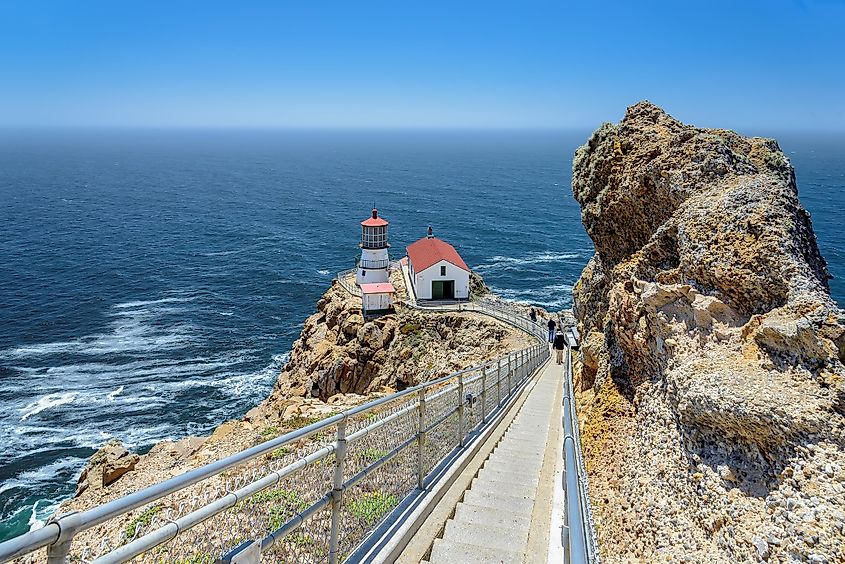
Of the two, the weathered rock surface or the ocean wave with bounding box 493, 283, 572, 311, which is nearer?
the weathered rock surface

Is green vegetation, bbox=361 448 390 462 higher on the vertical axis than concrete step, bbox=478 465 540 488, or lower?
higher

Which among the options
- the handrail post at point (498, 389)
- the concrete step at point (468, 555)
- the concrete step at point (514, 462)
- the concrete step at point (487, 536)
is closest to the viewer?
the concrete step at point (468, 555)

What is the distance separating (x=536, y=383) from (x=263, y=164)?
18010 cm

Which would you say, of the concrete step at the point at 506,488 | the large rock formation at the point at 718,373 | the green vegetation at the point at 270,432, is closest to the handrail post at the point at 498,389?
the large rock formation at the point at 718,373

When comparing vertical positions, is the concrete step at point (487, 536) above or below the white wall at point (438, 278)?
above

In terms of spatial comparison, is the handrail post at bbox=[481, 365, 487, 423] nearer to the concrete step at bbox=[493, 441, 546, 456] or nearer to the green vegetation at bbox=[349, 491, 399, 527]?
the concrete step at bbox=[493, 441, 546, 456]

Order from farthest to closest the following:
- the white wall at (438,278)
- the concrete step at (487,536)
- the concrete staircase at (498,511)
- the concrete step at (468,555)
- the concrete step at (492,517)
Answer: the white wall at (438,278) < the concrete step at (492,517) < the concrete step at (487,536) < the concrete staircase at (498,511) < the concrete step at (468,555)

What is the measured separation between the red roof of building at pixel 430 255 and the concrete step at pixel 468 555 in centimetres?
3233

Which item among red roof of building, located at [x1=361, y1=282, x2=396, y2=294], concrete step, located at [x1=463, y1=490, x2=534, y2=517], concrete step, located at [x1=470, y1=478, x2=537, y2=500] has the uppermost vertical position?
concrete step, located at [x1=463, y1=490, x2=534, y2=517]

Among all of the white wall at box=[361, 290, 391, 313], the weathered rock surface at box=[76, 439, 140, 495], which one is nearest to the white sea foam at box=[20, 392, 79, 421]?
the weathered rock surface at box=[76, 439, 140, 495]

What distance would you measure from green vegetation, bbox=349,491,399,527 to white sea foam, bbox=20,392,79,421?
29.9 m

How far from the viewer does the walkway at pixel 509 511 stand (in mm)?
5664

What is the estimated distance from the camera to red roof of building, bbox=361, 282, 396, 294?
36.7 metres

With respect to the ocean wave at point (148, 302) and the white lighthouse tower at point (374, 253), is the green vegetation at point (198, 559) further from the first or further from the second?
the ocean wave at point (148, 302)
